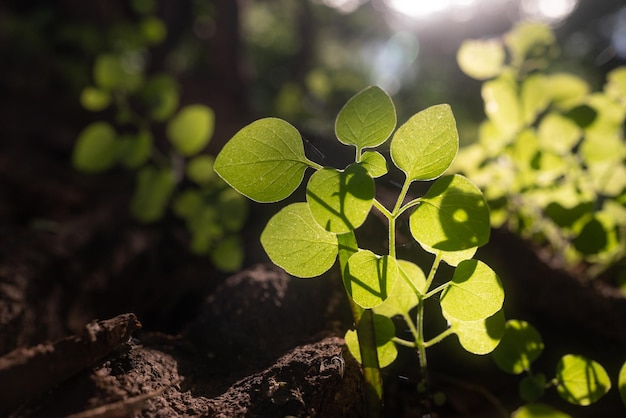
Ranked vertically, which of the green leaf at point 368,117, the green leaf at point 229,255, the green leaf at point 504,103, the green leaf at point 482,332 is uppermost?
the green leaf at point 368,117

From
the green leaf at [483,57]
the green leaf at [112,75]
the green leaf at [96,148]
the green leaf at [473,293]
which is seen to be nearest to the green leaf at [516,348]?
the green leaf at [473,293]

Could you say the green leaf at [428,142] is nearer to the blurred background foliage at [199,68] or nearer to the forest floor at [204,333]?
the forest floor at [204,333]

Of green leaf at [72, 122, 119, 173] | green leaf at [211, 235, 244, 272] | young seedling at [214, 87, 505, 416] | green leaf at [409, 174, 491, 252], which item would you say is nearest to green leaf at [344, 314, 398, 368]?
young seedling at [214, 87, 505, 416]

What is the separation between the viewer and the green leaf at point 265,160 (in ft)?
1.61

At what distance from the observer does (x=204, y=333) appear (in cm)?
70

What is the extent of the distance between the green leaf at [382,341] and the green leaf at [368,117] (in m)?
0.21

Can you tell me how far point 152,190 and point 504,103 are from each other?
0.88 m

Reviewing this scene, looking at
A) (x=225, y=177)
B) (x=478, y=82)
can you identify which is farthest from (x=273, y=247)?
(x=478, y=82)

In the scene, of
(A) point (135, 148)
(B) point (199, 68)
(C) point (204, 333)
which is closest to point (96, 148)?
(A) point (135, 148)

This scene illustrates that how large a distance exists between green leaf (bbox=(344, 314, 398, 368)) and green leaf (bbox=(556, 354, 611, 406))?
0.22 m

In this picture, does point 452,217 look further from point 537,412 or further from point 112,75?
point 112,75

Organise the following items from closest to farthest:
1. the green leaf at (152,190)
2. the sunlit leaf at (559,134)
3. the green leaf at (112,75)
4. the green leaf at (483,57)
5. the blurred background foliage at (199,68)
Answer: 1. the sunlit leaf at (559,134)
2. the green leaf at (483,57)
3. the green leaf at (152,190)
4. the green leaf at (112,75)
5. the blurred background foliage at (199,68)

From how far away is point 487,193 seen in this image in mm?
1059

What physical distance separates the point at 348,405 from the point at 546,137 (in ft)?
2.50
